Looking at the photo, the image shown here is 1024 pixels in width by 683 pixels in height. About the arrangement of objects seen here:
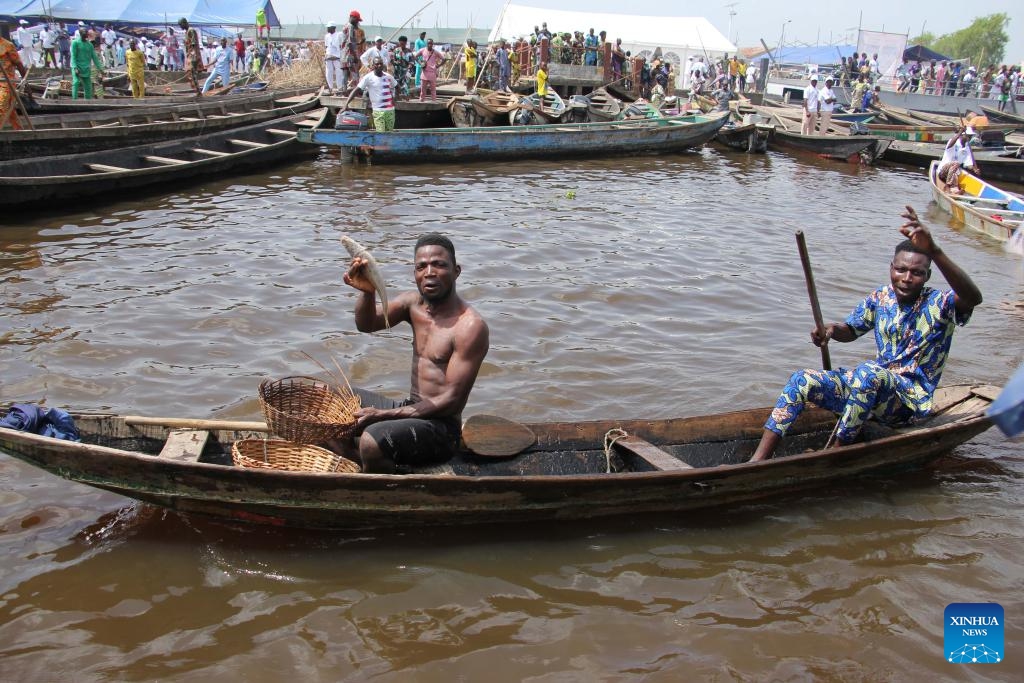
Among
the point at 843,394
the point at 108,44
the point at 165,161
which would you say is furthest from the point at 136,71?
the point at 843,394

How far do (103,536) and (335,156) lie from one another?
13.8 metres

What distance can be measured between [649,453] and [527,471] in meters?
0.70

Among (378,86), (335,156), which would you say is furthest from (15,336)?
(335,156)

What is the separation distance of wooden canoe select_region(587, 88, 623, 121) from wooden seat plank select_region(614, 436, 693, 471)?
54.4 feet

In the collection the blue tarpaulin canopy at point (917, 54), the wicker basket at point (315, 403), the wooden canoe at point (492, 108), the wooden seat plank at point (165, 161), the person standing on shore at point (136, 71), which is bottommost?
the wicker basket at point (315, 403)

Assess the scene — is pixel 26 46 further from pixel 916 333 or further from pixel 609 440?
pixel 916 333

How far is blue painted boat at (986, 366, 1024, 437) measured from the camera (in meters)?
1.90

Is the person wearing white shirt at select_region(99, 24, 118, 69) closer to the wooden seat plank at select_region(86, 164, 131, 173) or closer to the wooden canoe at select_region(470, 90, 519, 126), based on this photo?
the wooden canoe at select_region(470, 90, 519, 126)

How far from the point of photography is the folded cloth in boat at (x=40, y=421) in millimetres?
3531

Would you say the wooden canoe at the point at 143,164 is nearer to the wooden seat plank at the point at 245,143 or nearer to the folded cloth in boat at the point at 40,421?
the wooden seat plank at the point at 245,143

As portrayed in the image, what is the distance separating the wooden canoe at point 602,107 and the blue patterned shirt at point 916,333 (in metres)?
16.2


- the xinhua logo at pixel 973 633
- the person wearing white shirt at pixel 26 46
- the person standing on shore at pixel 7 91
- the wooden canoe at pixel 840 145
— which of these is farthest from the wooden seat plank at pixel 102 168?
the person wearing white shirt at pixel 26 46

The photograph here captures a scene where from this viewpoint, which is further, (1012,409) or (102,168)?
(102,168)

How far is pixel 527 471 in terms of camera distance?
432 centimetres
